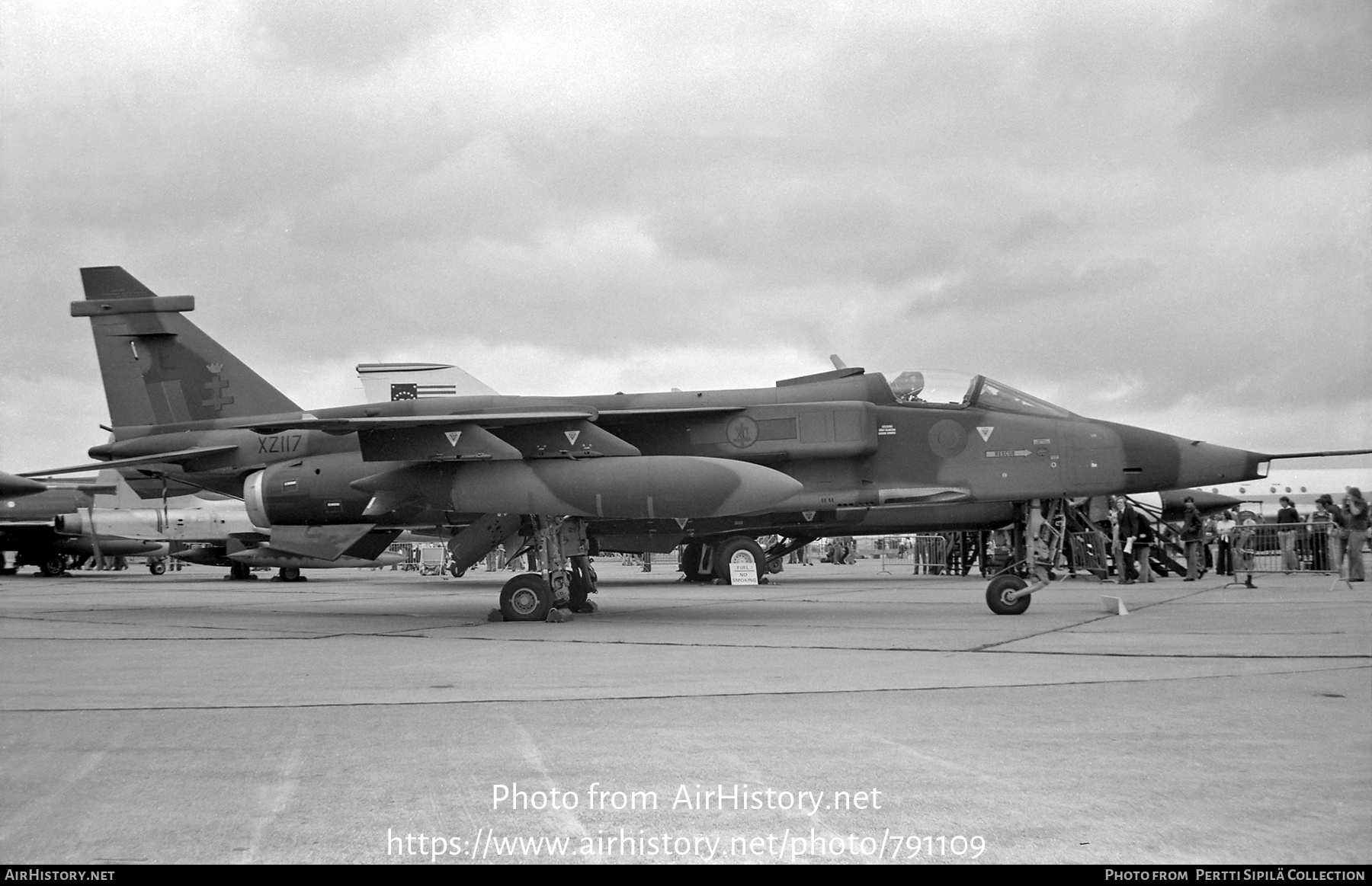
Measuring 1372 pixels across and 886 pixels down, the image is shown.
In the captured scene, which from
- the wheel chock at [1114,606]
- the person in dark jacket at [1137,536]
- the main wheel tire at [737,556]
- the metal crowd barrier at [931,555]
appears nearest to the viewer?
the wheel chock at [1114,606]

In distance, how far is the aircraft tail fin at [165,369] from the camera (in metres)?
14.6

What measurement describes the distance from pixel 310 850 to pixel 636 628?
290 inches

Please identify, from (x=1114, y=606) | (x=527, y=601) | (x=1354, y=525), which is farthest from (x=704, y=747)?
(x=1354, y=525)

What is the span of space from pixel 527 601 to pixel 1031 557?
5.19 metres

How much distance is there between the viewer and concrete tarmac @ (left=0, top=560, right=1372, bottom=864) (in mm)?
3070

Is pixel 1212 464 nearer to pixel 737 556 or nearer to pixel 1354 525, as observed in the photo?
pixel 1354 525

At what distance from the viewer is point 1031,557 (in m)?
11.1

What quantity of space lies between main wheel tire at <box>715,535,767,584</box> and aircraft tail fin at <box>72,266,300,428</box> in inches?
349

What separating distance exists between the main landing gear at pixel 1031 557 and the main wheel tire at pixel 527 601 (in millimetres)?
4491

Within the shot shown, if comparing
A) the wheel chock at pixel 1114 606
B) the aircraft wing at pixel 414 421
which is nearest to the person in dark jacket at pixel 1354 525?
the wheel chock at pixel 1114 606

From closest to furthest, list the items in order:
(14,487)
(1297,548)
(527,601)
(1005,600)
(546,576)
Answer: (1005,600), (527,601), (546,576), (14,487), (1297,548)

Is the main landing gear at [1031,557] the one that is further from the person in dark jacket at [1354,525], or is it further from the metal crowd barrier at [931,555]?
the metal crowd barrier at [931,555]

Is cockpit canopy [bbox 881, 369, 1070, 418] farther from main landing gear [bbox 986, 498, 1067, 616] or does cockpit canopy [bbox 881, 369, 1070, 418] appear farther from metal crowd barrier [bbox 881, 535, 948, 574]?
metal crowd barrier [bbox 881, 535, 948, 574]
